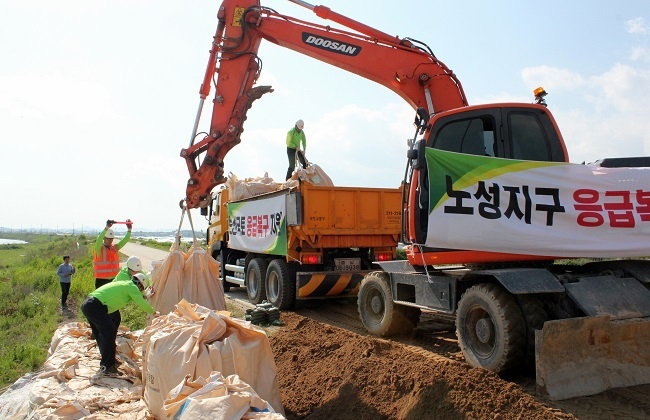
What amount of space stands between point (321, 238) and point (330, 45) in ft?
10.7

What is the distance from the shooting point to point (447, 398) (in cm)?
452

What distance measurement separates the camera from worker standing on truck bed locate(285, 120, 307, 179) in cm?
1088

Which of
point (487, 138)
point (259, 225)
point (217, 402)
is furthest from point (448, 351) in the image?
point (259, 225)

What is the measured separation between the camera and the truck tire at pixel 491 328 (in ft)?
15.9

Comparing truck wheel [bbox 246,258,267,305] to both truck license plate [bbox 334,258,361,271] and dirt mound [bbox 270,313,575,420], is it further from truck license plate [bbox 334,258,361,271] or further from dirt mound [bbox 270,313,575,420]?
dirt mound [bbox 270,313,575,420]

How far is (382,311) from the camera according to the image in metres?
7.29

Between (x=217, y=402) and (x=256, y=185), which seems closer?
(x=217, y=402)

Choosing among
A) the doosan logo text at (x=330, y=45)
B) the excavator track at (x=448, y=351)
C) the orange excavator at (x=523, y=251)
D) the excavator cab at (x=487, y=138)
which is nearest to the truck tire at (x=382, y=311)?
the orange excavator at (x=523, y=251)

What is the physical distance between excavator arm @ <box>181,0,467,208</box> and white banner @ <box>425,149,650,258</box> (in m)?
2.50

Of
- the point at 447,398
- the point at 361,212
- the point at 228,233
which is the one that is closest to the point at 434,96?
the point at 361,212

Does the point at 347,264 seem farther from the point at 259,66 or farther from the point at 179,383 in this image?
the point at 179,383

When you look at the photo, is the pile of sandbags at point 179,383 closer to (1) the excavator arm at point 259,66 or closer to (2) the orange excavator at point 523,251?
(2) the orange excavator at point 523,251

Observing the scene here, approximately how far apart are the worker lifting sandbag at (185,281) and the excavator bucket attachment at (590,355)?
4842 mm

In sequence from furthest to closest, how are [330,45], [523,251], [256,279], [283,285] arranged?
1. [256,279]
2. [283,285]
3. [330,45]
4. [523,251]
